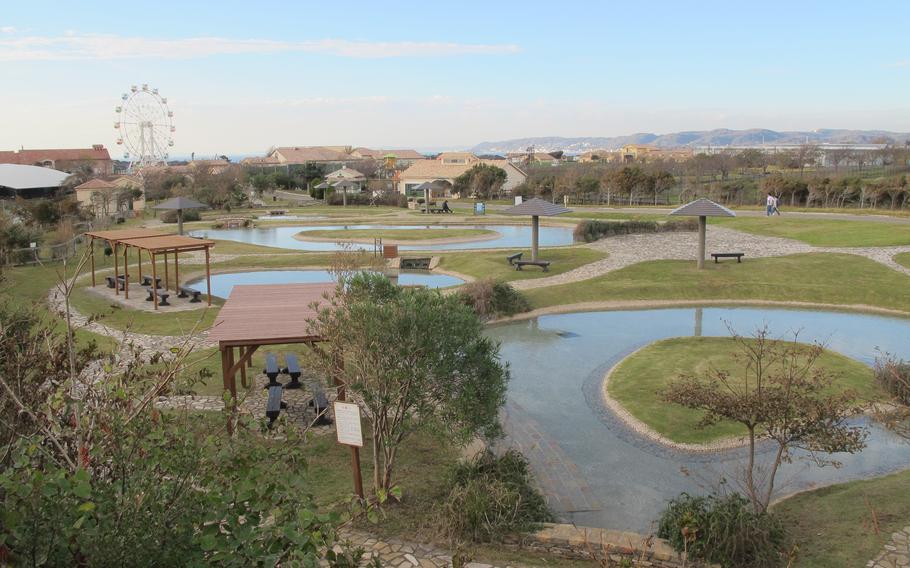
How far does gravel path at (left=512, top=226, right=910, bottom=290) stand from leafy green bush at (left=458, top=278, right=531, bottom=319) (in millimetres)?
2470

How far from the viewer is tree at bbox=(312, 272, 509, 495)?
8766mm

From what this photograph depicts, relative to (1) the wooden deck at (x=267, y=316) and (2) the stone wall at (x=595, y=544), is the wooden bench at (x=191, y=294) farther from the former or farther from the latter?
(2) the stone wall at (x=595, y=544)

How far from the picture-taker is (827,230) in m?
36.4

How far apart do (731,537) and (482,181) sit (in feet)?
192

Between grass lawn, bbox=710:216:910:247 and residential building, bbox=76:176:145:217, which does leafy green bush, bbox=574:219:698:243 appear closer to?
grass lawn, bbox=710:216:910:247

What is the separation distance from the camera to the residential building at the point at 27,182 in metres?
61.5

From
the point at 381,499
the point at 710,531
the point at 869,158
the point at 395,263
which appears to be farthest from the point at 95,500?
the point at 869,158

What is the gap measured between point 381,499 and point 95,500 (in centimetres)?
145

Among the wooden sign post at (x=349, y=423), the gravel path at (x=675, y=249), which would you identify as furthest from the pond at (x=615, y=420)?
the gravel path at (x=675, y=249)

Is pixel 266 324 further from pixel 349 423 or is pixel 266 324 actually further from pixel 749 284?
pixel 749 284

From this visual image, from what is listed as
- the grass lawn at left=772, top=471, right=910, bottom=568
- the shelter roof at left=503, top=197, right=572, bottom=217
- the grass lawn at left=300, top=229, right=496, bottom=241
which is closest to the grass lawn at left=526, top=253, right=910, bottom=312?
the shelter roof at left=503, top=197, right=572, bottom=217

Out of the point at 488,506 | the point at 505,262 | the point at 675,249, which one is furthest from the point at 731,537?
the point at 675,249

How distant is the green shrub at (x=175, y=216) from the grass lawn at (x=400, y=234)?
38.1 ft

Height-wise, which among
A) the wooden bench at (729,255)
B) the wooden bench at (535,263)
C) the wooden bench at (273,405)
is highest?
the wooden bench at (729,255)
